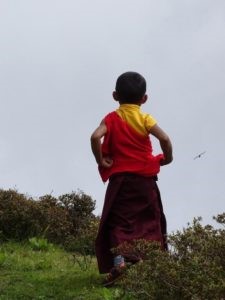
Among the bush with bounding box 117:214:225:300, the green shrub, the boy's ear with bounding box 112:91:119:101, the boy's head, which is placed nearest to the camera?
the bush with bounding box 117:214:225:300

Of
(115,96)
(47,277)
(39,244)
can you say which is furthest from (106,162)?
(39,244)

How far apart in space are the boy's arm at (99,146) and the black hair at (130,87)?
1.11 ft

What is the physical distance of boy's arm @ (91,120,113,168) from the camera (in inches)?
263

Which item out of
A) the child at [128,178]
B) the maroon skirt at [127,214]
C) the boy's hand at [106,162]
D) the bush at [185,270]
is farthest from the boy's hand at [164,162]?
the bush at [185,270]

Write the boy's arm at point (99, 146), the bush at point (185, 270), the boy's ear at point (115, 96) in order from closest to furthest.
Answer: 1. the bush at point (185, 270)
2. the boy's arm at point (99, 146)
3. the boy's ear at point (115, 96)

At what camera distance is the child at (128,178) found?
6.81 metres

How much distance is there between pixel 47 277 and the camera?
7387 mm

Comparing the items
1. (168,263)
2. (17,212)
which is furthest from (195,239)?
(17,212)

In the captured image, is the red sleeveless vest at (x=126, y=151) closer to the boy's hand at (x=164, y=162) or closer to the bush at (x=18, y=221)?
the boy's hand at (x=164, y=162)

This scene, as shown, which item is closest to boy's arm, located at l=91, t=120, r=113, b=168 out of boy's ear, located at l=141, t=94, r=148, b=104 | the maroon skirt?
the maroon skirt

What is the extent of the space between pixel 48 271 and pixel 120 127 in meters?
1.83

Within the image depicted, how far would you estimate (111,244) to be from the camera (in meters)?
6.82

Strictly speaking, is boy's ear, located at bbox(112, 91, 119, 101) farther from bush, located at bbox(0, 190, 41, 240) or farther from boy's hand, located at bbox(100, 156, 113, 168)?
bush, located at bbox(0, 190, 41, 240)

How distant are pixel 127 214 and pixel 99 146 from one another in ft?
2.07
